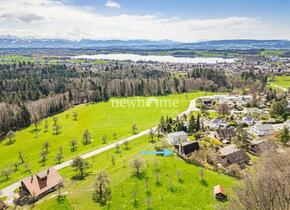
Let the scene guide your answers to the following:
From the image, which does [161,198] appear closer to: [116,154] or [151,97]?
[116,154]

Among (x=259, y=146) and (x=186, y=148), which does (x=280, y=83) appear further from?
(x=186, y=148)

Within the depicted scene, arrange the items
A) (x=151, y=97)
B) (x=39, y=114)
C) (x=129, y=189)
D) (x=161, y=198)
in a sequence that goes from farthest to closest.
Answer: (x=151, y=97) → (x=39, y=114) → (x=129, y=189) → (x=161, y=198)

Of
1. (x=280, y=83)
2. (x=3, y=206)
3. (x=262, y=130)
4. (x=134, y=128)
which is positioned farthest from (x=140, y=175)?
(x=280, y=83)

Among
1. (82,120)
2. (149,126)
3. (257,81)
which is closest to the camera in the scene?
(149,126)

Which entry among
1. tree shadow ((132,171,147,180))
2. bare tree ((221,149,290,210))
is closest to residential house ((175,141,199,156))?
tree shadow ((132,171,147,180))

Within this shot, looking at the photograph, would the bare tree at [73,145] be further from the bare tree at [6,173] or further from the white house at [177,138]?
the white house at [177,138]

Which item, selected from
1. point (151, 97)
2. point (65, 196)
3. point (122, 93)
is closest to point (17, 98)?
point (122, 93)

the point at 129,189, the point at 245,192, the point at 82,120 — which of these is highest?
the point at 245,192
